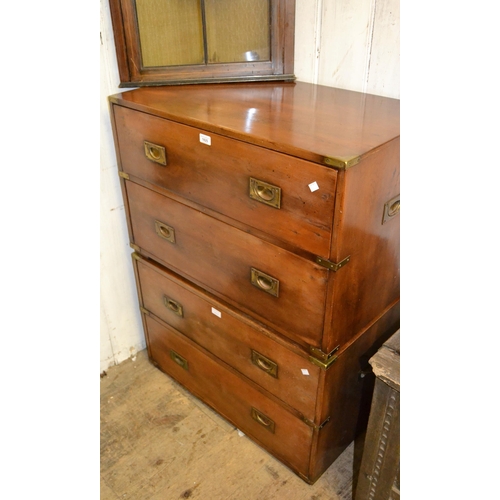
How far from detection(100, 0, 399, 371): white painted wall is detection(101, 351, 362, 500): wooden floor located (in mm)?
384

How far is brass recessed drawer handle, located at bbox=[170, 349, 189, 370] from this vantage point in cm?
175

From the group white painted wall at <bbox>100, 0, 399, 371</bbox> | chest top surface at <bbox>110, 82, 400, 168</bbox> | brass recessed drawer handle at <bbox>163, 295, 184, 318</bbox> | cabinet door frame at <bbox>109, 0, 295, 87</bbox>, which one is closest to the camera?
chest top surface at <bbox>110, 82, 400, 168</bbox>

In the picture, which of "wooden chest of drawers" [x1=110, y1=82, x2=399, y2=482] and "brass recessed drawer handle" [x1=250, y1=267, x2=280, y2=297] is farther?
"brass recessed drawer handle" [x1=250, y1=267, x2=280, y2=297]

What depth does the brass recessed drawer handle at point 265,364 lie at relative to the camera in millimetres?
1354

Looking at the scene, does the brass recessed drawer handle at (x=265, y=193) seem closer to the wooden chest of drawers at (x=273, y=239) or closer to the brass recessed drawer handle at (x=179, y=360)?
the wooden chest of drawers at (x=273, y=239)

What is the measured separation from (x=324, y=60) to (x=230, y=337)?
0.90 metres

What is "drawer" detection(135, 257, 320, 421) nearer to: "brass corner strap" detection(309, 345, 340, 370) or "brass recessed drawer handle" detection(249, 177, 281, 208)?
"brass corner strap" detection(309, 345, 340, 370)

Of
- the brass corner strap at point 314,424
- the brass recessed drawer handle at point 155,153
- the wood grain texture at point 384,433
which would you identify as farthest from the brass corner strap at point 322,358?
the brass recessed drawer handle at point 155,153

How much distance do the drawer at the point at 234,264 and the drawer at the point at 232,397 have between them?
1.03ft

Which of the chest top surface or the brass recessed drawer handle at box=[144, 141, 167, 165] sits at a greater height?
the chest top surface

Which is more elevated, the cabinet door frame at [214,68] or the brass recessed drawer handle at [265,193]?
the cabinet door frame at [214,68]

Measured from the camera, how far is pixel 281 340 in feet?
4.20

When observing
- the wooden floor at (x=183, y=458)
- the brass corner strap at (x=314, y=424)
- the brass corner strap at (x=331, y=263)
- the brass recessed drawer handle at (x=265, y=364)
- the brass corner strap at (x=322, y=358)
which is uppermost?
the brass corner strap at (x=331, y=263)

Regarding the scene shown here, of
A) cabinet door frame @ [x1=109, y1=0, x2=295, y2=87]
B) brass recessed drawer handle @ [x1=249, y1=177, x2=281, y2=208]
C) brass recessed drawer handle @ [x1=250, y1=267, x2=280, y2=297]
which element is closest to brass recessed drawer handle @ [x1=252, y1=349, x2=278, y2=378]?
brass recessed drawer handle @ [x1=250, y1=267, x2=280, y2=297]
